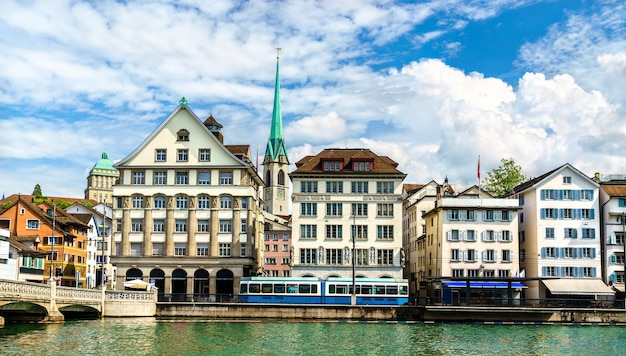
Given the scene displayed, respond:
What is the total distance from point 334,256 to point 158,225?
20128mm

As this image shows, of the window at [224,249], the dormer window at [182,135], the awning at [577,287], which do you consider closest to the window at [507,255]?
the awning at [577,287]

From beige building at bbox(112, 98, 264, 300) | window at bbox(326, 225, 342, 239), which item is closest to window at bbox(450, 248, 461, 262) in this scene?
window at bbox(326, 225, 342, 239)

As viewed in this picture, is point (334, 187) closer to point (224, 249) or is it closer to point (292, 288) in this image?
point (224, 249)

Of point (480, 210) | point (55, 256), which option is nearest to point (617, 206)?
point (480, 210)

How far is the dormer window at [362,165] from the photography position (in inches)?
3482

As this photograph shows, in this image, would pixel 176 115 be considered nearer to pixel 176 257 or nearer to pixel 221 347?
pixel 176 257

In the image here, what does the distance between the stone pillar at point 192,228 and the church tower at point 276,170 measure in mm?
97928

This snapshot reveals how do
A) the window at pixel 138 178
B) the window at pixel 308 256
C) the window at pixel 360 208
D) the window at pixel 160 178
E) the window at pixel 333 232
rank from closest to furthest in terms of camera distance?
the window at pixel 308 256 → the window at pixel 333 232 → the window at pixel 360 208 → the window at pixel 160 178 → the window at pixel 138 178

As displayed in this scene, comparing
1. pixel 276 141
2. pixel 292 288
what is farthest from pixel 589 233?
pixel 276 141

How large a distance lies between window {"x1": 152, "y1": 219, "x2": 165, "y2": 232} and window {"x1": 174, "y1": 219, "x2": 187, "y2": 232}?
61.9 inches

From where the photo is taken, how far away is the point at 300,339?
55031 mm

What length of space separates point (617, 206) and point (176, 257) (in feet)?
159

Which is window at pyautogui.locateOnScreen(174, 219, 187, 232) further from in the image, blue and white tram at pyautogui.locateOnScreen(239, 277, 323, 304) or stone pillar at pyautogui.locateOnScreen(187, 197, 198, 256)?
blue and white tram at pyautogui.locateOnScreen(239, 277, 323, 304)

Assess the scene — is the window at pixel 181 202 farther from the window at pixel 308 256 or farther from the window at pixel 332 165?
the window at pixel 332 165
